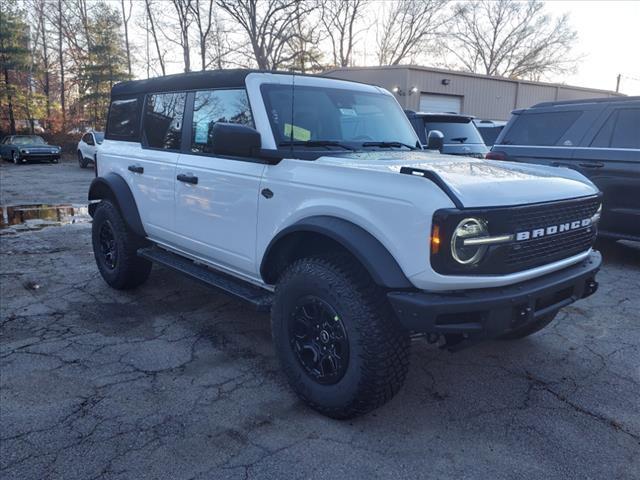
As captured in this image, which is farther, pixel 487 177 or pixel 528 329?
pixel 528 329

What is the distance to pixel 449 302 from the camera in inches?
92.8

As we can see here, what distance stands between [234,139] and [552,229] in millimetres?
1867

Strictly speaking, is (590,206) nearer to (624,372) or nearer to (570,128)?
(624,372)

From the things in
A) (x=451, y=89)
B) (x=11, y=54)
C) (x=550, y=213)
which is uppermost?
(x=11, y=54)

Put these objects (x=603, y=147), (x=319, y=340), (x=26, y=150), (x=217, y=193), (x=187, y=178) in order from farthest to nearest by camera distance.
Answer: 1. (x=26, y=150)
2. (x=603, y=147)
3. (x=187, y=178)
4. (x=217, y=193)
5. (x=319, y=340)

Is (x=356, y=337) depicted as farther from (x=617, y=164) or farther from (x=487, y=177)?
(x=617, y=164)

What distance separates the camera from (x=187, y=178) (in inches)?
154

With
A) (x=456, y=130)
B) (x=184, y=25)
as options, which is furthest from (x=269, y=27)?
(x=456, y=130)

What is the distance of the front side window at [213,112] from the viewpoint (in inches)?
140

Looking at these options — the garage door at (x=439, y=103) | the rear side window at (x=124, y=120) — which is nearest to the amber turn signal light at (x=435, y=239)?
the rear side window at (x=124, y=120)

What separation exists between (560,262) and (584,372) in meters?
1.15

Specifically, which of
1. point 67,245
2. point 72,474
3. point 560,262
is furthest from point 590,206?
point 67,245

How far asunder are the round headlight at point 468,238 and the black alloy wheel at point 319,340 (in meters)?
0.75

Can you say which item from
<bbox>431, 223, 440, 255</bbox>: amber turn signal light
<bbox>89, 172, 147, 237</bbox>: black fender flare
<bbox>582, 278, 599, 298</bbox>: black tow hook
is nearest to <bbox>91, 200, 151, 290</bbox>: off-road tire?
<bbox>89, 172, 147, 237</bbox>: black fender flare
